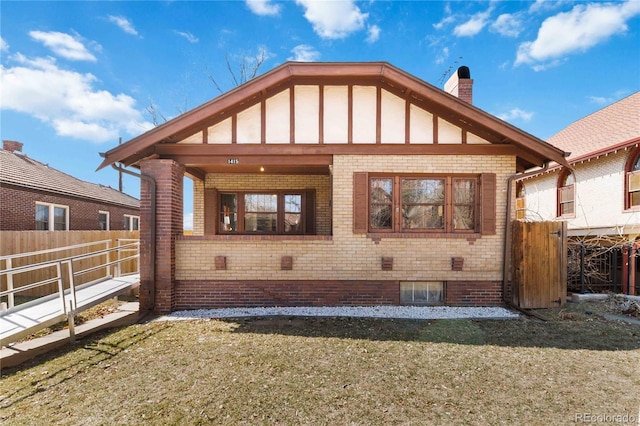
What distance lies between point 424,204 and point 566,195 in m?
9.03

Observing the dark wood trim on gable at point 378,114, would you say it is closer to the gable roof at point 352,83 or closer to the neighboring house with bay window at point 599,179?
the gable roof at point 352,83

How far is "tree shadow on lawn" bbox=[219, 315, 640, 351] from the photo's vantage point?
4.91 metres

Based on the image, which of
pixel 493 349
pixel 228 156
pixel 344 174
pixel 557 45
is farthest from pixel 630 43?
pixel 228 156

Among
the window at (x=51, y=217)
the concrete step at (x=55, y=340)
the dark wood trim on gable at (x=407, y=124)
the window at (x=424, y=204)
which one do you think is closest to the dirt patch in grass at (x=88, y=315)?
the concrete step at (x=55, y=340)

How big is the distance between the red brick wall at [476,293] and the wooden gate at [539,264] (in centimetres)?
39

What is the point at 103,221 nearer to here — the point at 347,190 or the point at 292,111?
the point at 292,111

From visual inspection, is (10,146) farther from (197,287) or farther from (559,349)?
(559,349)

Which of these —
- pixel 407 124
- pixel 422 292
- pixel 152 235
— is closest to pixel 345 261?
pixel 422 292

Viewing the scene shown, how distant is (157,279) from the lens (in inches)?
263

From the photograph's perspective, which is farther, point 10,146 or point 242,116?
point 10,146

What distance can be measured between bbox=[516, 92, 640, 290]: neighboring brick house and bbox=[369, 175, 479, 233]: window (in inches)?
125

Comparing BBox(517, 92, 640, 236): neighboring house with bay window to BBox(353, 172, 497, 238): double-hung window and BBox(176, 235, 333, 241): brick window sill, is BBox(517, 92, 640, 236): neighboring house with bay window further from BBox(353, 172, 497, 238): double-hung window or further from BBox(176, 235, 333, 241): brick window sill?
BBox(176, 235, 333, 241): brick window sill

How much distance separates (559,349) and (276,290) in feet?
17.1

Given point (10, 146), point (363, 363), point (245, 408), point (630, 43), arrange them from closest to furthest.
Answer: point (245, 408) → point (363, 363) → point (630, 43) → point (10, 146)
